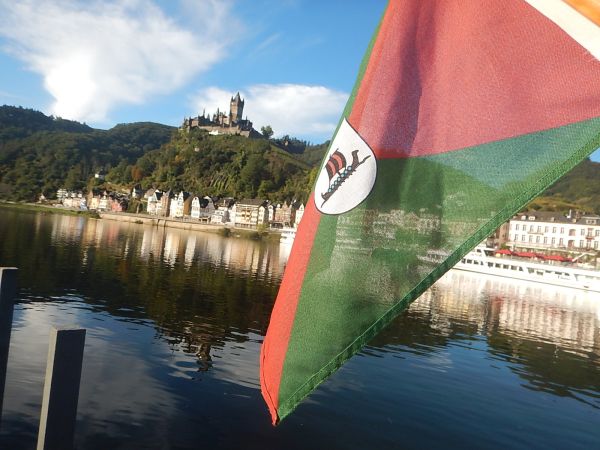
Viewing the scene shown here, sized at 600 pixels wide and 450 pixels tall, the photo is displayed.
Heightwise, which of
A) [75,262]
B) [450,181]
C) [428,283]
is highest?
[450,181]

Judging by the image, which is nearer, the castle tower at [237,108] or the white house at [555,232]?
the white house at [555,232]

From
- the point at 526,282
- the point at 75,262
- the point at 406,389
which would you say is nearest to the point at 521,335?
the point at 406,389

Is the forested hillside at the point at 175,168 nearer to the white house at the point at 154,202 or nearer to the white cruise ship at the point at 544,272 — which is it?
the white house at the point at 154,202

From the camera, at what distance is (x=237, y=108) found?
195250 mm

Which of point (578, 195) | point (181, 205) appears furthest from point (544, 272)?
point (578, 195)

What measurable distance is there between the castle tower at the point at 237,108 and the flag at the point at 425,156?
19778cm

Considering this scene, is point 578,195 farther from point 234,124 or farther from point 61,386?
point 61,386

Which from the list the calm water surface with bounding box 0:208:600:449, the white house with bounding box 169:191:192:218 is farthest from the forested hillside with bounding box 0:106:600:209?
the calm water surface with bounding box 0:208:600:449

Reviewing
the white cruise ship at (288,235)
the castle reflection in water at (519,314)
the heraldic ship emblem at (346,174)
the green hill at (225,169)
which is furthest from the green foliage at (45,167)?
the heraldic ship emblem at (346,174)

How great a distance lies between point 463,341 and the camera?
17.8 metres

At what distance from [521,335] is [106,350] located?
16.5m

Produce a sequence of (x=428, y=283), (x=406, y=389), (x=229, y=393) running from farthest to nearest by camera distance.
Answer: (x=406, y=389) < (x=229, y=393) < (x=428, y=283)

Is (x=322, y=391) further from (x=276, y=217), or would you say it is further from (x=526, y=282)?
(x=276, y=217)

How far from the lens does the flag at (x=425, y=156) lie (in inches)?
50.1
